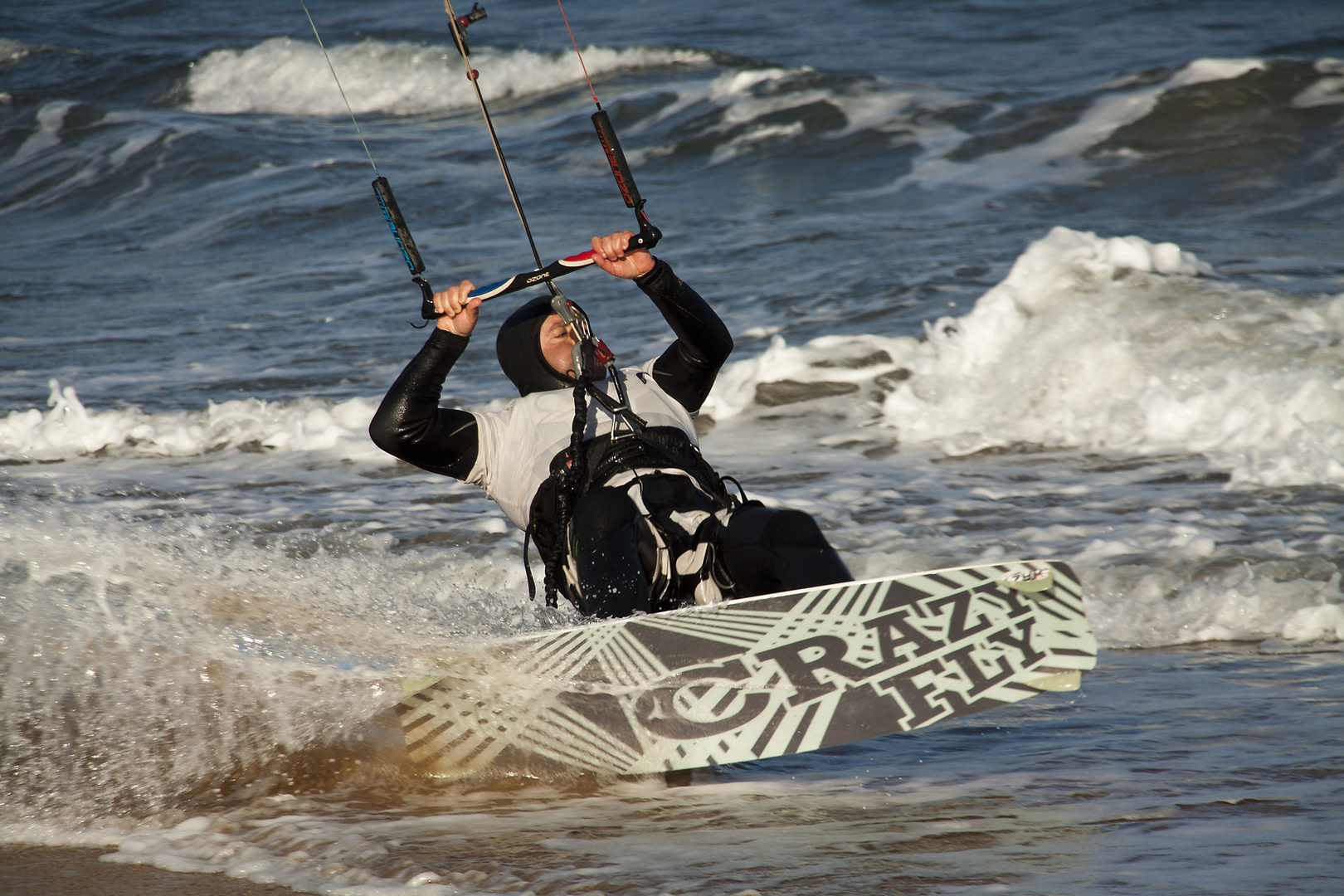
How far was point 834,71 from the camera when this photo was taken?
1945 centimetres

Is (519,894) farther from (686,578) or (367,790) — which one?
(686,578)

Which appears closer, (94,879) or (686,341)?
(94,879)

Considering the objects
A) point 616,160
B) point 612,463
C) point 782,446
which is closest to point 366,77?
point 782,446

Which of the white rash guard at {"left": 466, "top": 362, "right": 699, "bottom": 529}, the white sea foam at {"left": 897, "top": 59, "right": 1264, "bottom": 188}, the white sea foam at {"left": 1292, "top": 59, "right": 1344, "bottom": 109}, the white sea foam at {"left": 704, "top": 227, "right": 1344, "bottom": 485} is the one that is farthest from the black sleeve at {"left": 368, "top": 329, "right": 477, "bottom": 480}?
the white sea foam at {"left": 1292, "top": 59, "right": 1344, "bottom": 109}

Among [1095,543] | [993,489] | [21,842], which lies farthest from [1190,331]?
[21,842]

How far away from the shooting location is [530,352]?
4086 millimetres

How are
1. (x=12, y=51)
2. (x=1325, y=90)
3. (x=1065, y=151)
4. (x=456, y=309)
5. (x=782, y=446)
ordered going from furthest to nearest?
1. (x=12, y=51)
2. (x=1065, y=151)
3. (x=1325, y=90)
4. (x=782, y=446)
5. (x=456, y=309)

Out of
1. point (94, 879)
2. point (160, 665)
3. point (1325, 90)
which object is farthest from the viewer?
point (1325, 90)

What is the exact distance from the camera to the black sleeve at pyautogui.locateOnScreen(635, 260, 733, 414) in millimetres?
3896

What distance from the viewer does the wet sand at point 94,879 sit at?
267cm

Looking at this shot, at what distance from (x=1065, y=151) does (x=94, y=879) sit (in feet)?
46.0

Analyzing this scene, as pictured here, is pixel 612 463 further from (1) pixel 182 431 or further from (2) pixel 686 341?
(1) pixel 182 431

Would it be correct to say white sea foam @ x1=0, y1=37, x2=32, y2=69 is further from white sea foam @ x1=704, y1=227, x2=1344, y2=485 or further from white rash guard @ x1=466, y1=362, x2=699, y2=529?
white rash guard @ x1=466, y1=362, x2=699, y2=529

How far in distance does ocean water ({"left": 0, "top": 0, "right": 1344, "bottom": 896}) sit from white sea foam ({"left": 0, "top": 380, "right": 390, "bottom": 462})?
1.4 inches
